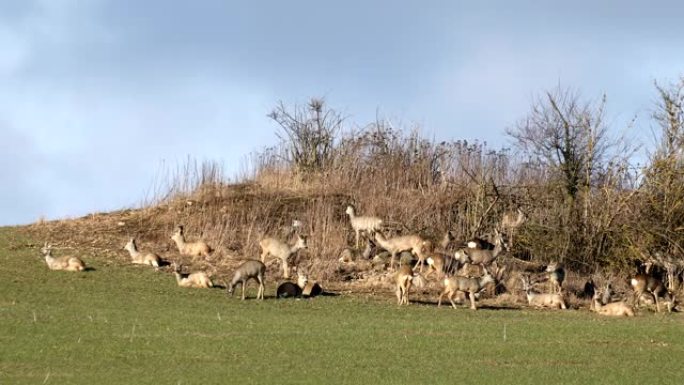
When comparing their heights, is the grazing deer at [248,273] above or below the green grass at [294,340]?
above

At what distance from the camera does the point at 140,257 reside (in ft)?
88.1

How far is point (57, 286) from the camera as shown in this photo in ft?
76.0

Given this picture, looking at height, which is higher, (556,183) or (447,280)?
(556,183)

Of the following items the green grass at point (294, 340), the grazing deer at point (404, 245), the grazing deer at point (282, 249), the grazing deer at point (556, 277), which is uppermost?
the grazing deer at point (404, 245)

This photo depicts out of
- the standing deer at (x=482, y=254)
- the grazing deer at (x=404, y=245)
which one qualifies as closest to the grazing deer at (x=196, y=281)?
the grazing deer at (x=404, y=245)

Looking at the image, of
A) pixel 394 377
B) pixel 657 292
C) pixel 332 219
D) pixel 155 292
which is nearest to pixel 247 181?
pixel 332 219

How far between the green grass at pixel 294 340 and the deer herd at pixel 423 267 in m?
0.64

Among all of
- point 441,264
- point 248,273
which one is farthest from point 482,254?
point 248,273

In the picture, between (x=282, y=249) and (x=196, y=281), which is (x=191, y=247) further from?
(x=196, y=281)

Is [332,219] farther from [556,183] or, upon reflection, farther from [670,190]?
[670,190]

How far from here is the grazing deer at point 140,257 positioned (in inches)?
1042

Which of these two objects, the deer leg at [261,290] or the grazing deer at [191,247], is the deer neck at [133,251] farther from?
the deer leg at [261,290]

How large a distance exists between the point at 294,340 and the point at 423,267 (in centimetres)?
1070

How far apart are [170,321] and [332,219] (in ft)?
41.3
